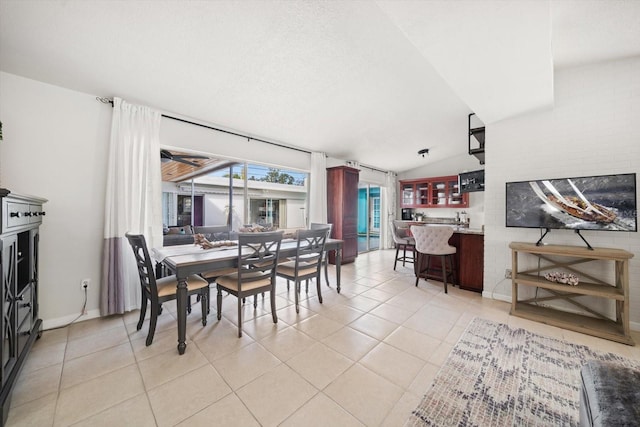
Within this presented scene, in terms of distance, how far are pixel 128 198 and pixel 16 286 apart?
1250 mm

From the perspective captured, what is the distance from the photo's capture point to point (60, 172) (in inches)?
90.5

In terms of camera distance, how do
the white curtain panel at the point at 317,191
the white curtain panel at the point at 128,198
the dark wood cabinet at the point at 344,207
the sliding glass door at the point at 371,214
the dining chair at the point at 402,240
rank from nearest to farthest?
the white curtain panel at the point at 128,198 < the dining chair at the point at 402,240 < the white curtain panel at the point at 317,191 < the dark wood cabinet at the point at 344,207 < the sliding glass door at the point at 371,214

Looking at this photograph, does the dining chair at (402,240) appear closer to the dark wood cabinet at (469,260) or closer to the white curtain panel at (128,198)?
the dark wood cabinet at (469,260)

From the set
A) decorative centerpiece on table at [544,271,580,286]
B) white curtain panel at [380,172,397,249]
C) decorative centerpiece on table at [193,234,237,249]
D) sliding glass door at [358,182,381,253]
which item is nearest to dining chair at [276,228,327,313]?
decorative centerpiece on table at [193,234,237,249]

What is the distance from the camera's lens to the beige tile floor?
134cm

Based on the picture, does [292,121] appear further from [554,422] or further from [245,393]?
[554,422]

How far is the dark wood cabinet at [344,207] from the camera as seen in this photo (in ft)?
16.0

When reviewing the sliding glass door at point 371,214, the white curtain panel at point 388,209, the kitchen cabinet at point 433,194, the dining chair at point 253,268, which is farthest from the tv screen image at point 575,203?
the sliding glass door at point 371,214

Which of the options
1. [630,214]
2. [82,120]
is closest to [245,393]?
[82,120]

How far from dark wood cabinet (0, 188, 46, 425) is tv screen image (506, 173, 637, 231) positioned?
4.30 m

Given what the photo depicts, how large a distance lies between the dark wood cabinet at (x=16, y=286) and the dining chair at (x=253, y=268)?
1287mm

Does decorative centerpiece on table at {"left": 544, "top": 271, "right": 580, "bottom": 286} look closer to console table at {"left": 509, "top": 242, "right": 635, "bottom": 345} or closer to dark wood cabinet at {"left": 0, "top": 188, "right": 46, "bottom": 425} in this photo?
console table at {"left": 509, "top": 242, "right": 635, "bottom": 345}

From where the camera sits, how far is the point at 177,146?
3.02 m

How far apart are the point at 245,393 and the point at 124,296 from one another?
6.49ft
